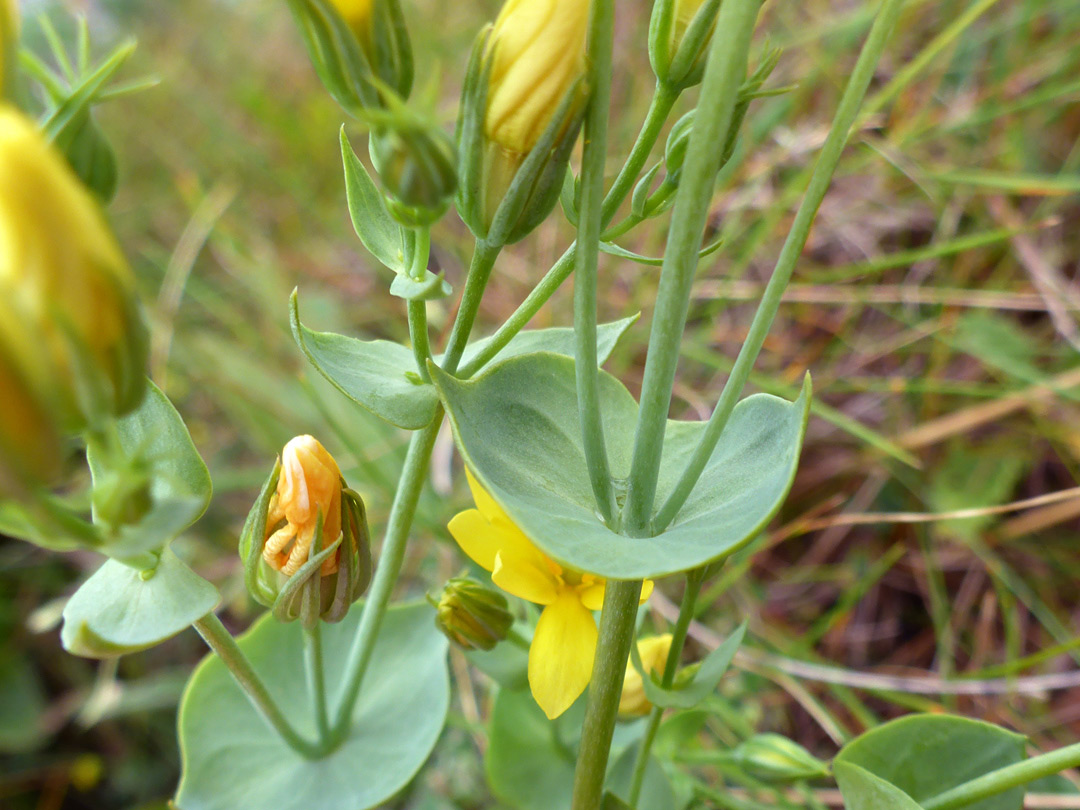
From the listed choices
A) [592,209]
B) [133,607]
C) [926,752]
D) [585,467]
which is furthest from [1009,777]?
[133,607]

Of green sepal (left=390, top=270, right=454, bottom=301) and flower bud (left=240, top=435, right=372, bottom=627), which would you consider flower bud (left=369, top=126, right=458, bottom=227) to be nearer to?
green sepal (left=390, top=270, right=454, bottom=301)

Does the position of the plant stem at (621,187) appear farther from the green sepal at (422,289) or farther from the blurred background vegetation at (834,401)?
the blurred background vegetation at (834,401)

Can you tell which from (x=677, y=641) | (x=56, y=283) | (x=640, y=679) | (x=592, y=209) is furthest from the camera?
(x=640, y=679)

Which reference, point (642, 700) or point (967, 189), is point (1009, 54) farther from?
point (642, 700)

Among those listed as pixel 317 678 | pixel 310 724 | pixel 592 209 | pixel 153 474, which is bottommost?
pixel 310 724

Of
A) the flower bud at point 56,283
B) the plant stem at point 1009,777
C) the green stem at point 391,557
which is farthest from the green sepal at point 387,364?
the plant stem at point 1009,777

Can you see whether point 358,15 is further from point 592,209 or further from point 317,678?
point 317,678
